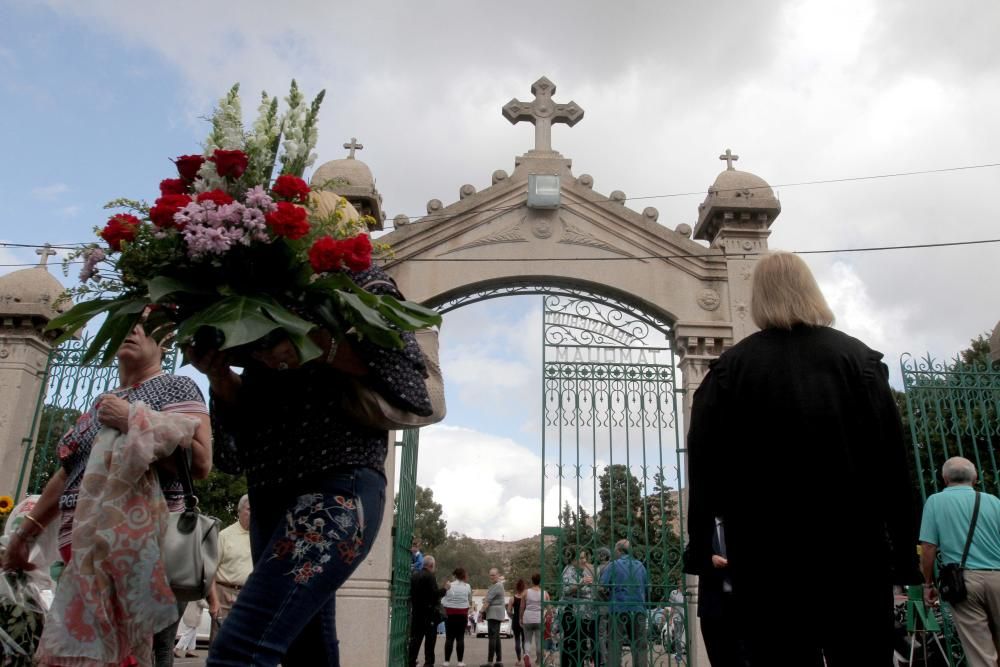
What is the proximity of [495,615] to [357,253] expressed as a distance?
11937mm

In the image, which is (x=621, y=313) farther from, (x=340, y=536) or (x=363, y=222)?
(x=340, y=536)

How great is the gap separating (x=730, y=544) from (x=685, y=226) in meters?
6.89

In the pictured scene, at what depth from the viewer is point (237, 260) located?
235cm

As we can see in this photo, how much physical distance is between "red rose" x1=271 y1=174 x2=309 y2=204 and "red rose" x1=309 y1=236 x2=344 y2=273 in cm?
27

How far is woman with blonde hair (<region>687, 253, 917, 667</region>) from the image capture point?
7.30 feet

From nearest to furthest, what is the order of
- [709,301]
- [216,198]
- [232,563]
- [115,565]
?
[216,198]
[115,565]
[232,563]
[709,301]

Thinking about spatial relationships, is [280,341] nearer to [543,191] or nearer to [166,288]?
[166,288]

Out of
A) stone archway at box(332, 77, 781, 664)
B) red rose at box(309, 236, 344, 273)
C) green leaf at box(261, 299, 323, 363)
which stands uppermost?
stone archway at box(332, 77, 781, 664)

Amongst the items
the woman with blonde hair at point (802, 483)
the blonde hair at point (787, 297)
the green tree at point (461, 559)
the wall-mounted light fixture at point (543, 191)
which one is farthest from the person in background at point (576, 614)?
the green tree at point (461, 559)

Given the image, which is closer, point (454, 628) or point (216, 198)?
point (216, 198)

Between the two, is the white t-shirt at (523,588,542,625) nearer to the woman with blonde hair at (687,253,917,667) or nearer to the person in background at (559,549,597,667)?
the person in background at (559,549,597,667)

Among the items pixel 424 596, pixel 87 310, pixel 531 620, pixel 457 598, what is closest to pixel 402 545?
pixel 424 596

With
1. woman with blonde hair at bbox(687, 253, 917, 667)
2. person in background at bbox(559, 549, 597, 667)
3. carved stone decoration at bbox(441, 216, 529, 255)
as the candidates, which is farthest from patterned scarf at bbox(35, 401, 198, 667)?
carved stone decoration at bbox(441, 216, 529, 255)

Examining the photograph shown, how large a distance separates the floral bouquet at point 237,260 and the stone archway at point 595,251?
5.93m
